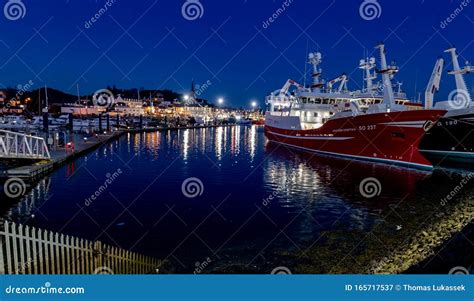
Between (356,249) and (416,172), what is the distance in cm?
1900

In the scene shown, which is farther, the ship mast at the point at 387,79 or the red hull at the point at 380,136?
the ship mast at the point at 387,79

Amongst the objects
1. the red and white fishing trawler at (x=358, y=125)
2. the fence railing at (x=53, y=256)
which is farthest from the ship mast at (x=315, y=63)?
the fence railing at (x=53, y=256)

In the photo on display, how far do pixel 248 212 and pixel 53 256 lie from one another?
917cm

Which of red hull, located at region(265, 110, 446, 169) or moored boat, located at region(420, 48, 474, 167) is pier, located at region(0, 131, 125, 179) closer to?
red hull, located at region(265, 110, 446, 169)

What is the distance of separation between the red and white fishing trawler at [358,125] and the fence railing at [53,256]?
2684cm

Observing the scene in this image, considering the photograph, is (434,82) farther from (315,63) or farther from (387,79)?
(315,63)

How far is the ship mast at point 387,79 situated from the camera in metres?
34.2

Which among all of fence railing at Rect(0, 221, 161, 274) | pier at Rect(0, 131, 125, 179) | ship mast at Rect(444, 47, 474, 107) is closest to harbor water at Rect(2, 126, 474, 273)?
pier at Rect(0, 131, 125, 179)

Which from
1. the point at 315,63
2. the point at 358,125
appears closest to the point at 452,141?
the point at 358,125

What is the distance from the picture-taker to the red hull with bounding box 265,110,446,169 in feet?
95.2

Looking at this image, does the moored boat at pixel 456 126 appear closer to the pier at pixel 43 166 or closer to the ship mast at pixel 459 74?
the ship mast at pixel 459 74

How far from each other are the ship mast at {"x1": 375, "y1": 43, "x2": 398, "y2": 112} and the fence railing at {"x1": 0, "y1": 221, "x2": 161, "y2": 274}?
3068 centimetres

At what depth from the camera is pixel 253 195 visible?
739 inches

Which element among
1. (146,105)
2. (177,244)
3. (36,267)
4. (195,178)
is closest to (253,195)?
(195,178)
